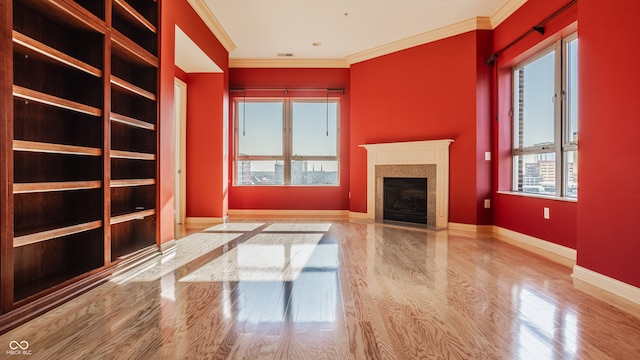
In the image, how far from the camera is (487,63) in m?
4.61

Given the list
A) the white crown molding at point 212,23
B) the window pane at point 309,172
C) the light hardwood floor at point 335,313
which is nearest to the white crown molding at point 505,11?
the light hardwood floor at point 335,313

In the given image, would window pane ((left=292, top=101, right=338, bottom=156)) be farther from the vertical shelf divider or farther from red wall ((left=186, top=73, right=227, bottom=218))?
the vertical shelf divider

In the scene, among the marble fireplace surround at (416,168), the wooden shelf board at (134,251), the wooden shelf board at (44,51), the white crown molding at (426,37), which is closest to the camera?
the wooden shelf board at (44,51)

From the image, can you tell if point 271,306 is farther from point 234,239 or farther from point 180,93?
point 180,93

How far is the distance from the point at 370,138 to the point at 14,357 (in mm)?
5170

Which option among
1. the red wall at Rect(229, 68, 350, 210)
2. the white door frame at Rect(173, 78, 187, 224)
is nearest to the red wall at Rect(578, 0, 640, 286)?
the red wall at Rect(229, 68, 350, 210)

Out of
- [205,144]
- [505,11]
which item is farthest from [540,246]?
[205,144]

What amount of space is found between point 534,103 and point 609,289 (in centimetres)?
256

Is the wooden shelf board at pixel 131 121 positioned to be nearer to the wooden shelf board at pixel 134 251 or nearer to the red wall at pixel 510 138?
the wooden shelf board at pixel 134 251

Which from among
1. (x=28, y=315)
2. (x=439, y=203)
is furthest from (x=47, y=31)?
(x=439, y=203)

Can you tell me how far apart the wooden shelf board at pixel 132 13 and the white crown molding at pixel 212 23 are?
3.71 ft

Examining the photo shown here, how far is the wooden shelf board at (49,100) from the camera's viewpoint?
1.83 meters

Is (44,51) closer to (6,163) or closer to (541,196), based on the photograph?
(6,163)

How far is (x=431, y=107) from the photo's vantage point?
201 inches
